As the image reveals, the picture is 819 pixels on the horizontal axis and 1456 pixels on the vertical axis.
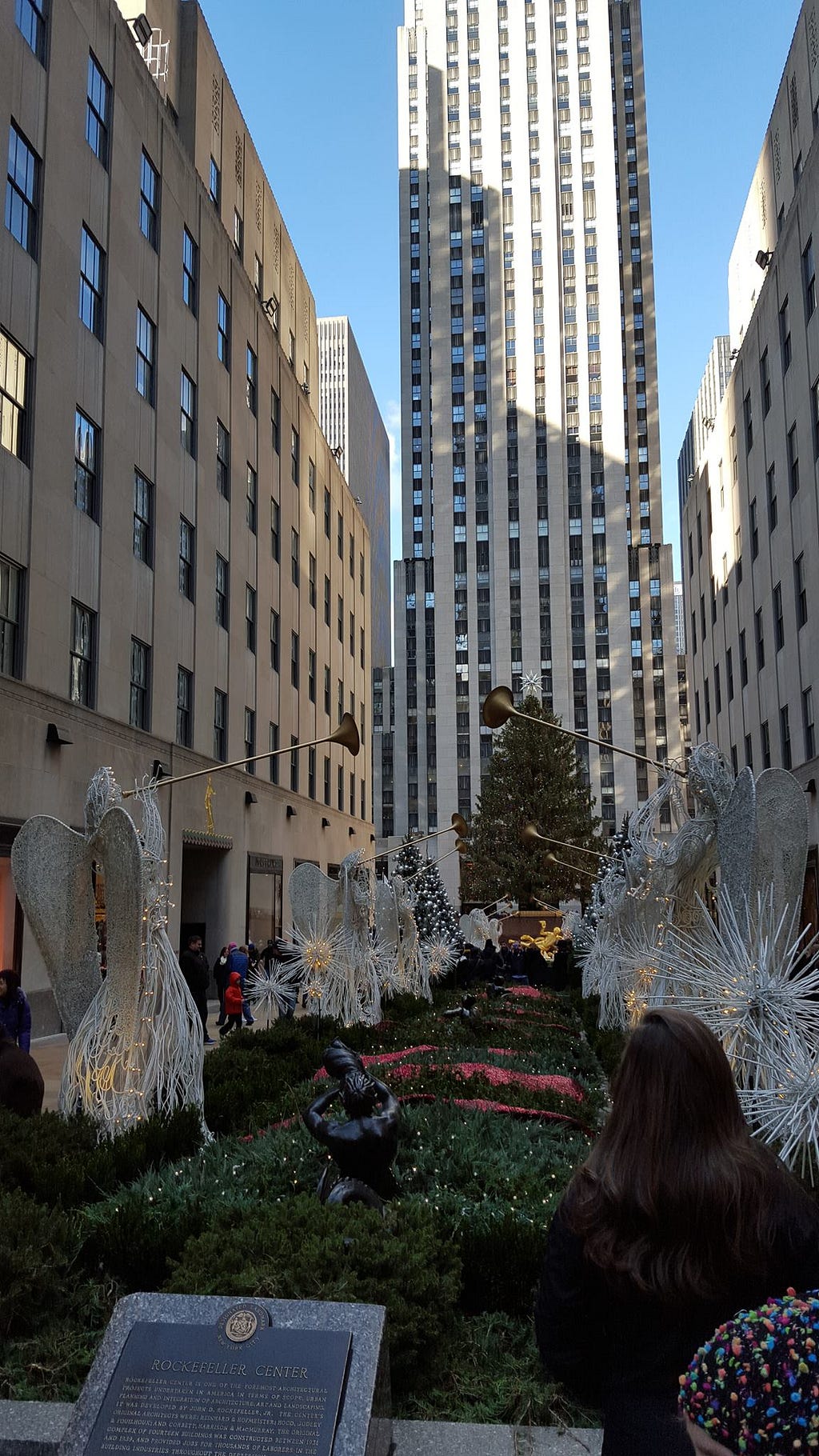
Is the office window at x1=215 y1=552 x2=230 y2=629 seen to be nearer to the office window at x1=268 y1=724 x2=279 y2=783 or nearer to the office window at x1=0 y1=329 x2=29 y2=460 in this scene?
the office window at x1=268 y1=724 x2=279 y2=783

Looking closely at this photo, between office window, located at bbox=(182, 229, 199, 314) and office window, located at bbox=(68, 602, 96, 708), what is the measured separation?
1114 cm

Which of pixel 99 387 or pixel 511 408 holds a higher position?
pixel 511 408

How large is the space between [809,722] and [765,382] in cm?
1179

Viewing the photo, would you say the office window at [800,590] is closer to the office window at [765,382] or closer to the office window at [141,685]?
the office window at [765,382]

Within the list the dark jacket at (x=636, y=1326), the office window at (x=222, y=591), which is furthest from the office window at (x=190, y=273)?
the dark jacket at (x=636, y=1326)

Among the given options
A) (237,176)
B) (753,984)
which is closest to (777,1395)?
(753,984)

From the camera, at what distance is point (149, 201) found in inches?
995

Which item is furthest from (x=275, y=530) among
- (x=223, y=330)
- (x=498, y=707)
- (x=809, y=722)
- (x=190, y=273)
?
(x=498, y=707)

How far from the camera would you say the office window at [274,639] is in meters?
36.1

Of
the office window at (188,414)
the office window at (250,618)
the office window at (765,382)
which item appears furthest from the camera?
the office window at (765,382)

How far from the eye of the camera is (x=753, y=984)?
5.29m

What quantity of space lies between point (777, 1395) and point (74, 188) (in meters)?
23.0

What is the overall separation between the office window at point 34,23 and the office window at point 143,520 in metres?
8.00

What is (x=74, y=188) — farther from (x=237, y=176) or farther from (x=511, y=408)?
(x=511, y=408)
